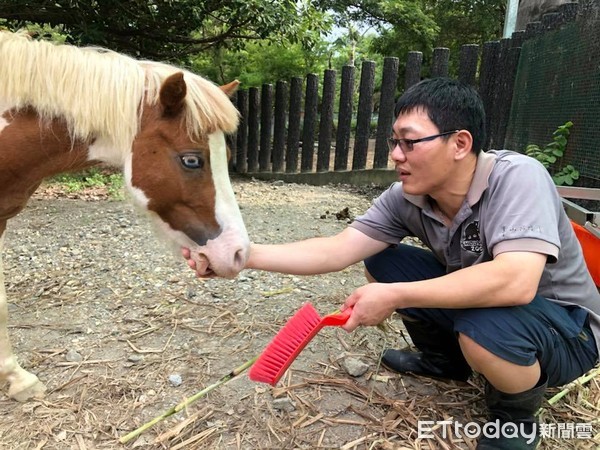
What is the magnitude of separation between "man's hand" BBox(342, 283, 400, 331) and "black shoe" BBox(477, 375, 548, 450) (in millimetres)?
563

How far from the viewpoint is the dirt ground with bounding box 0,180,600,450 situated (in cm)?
187

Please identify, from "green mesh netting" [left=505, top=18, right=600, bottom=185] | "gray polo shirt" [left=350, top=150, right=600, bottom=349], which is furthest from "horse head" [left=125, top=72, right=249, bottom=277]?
"green mesh netting" [left=505, top=18, right=600, bottom=185]

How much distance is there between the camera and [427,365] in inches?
87.4

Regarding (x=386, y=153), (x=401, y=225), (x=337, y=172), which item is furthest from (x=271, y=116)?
(x=401, y=225)

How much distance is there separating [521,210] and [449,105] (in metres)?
0.43

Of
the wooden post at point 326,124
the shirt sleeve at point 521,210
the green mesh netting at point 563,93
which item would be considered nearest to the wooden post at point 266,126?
the wooden post at point 326,124

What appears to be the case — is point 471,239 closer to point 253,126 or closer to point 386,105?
point 386,105

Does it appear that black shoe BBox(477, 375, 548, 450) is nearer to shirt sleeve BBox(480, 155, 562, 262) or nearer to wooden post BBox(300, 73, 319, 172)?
shirt sleeve BBox(480, 155, 562, 262)

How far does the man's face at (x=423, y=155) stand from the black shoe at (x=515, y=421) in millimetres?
793

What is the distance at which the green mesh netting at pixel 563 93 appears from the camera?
3555 mm

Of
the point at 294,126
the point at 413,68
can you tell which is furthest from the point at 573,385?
the point at 294,126

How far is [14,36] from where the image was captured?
1.87m

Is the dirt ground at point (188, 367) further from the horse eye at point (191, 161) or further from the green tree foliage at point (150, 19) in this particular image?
the green tree foliage at point (150, 19)

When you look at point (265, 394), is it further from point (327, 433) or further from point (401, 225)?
point (401, 225)
